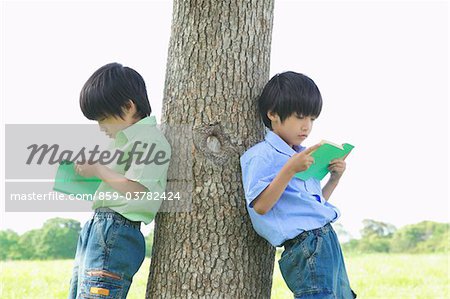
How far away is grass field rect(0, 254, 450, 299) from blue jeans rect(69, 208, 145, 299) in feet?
6.37

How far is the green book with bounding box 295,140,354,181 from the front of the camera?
318cm

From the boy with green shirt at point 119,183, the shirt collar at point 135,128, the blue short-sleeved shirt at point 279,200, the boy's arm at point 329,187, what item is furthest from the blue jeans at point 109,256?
the boy's arm at point 329,187

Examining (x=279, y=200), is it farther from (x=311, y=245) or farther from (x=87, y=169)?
→ (x=87, y=169)

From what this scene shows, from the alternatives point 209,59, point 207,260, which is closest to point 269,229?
point 207,260

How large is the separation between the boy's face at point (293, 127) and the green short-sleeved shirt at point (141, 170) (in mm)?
523

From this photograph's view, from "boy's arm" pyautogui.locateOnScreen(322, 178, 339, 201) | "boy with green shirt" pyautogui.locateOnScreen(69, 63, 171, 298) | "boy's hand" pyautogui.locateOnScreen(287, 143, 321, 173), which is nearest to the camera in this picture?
"boy's hand" pyautogui.locateOnScreen(287, 143, 321, 173)

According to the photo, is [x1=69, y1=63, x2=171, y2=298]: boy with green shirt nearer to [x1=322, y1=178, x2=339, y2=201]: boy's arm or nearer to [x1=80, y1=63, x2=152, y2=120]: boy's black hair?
[x1=80, y1=63, x2=152, y2=120]: boy's black hair

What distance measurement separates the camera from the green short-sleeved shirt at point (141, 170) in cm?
330

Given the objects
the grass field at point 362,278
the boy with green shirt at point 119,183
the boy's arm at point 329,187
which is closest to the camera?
the boy with green shirt at point 119,183

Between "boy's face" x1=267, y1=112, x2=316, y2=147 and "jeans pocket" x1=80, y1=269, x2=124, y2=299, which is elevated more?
"boy's face" x1=267, y1=112, x2=316, y2=147

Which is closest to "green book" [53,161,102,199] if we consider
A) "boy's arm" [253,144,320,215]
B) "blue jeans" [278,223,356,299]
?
"boy's arm" [253,144,320,215]

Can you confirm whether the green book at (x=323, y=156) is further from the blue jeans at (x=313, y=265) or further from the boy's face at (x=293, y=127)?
the blue jeans at (x=313, y=265)

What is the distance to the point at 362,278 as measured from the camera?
615 centimetres

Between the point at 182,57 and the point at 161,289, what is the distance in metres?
1.12
